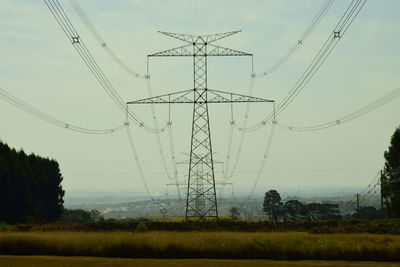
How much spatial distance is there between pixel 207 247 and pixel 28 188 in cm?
5894

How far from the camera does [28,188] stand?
82562 mm

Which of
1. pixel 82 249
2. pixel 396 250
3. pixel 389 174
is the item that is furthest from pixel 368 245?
pixel 389 174

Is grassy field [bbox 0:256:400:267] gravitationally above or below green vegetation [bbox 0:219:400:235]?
below

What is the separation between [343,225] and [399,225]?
15.1 feet

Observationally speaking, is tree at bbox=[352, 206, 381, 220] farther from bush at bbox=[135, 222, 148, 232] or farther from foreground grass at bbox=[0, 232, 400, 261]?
foreground grass at bbox=[0, 232, 400, 261]

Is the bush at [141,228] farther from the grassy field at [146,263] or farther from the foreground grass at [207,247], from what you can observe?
the grassy field at [146,263]

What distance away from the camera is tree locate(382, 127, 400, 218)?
256 ft

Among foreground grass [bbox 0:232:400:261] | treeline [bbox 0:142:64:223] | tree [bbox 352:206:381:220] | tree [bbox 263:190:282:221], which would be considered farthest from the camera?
tree [bbox 263:190:282:221]

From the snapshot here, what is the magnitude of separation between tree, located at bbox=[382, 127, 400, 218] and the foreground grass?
1922 inches

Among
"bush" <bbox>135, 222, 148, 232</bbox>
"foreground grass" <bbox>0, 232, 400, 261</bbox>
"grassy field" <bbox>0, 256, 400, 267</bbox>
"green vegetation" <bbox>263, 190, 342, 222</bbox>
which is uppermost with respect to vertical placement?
"green vegetation" <bbox>263, 190, 342, 222</bbox>

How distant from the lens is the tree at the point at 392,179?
78125mm

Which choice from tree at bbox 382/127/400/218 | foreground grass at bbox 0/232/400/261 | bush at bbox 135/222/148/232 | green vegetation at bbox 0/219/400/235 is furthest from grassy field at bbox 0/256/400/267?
tree at bbox 382/127/400/218

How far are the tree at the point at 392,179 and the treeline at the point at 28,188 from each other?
52.2m

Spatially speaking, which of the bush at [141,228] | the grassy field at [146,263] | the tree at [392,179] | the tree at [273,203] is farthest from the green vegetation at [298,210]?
the grassy field at [146,263]
